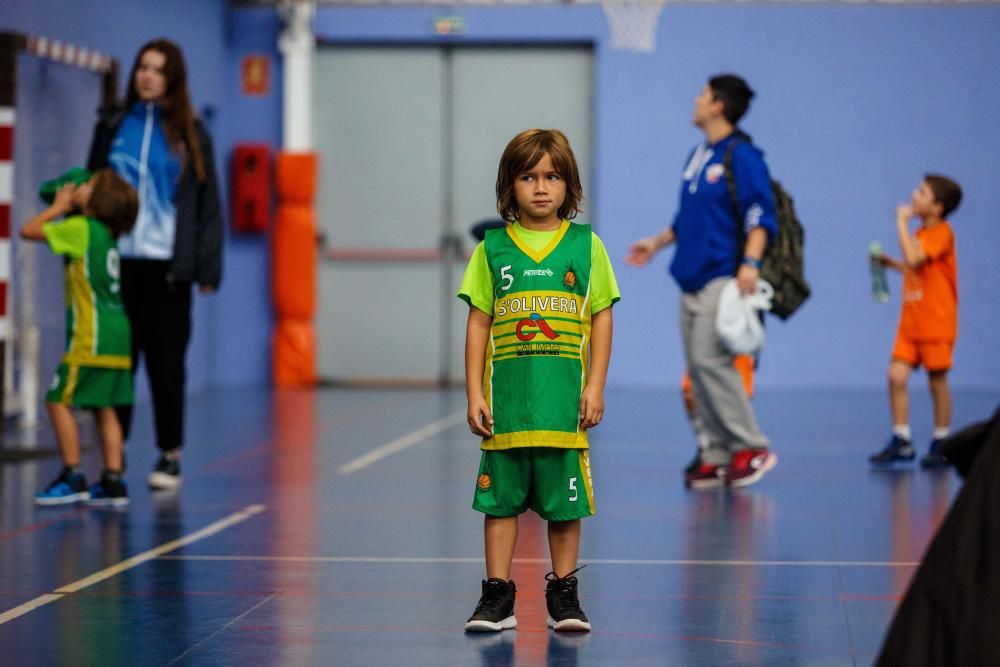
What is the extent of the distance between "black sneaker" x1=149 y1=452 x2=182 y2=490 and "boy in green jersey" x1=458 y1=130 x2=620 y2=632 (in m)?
3.18

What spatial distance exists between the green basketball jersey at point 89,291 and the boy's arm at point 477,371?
9.01ft

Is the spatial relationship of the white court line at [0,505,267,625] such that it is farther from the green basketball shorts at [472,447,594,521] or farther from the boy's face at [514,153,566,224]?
the boy's face at [514,153,566,224]

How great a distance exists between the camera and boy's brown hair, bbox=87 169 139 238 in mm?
6418

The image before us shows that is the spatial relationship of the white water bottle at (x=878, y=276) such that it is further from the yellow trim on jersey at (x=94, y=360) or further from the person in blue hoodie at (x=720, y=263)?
the yellow trim on jersey at (x=94, y=360)

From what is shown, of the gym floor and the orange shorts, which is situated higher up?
the orange shorts

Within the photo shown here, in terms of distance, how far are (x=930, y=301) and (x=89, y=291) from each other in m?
4.14

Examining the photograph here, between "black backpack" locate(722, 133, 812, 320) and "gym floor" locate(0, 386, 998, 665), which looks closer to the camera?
"gym floor" locate(0, 386, 998, 665)

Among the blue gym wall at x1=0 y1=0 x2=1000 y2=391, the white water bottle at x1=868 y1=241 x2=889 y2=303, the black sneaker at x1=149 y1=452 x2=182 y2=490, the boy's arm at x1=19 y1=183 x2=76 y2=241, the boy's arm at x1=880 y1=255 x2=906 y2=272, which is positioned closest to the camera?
the boy's arm at x1=19 y1=183 x2=76 y2=241

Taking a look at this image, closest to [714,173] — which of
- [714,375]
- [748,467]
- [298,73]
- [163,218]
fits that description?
[714,375]

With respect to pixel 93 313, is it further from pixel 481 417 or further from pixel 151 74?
pixel 481 417

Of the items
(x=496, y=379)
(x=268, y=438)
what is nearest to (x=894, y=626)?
(x=496, y=379)

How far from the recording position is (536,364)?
4047 millimetres

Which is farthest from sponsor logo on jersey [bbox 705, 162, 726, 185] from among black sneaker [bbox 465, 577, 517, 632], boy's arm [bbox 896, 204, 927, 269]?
black sneaker [bbox 465, 577, 517, 632]

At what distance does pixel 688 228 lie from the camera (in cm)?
711
